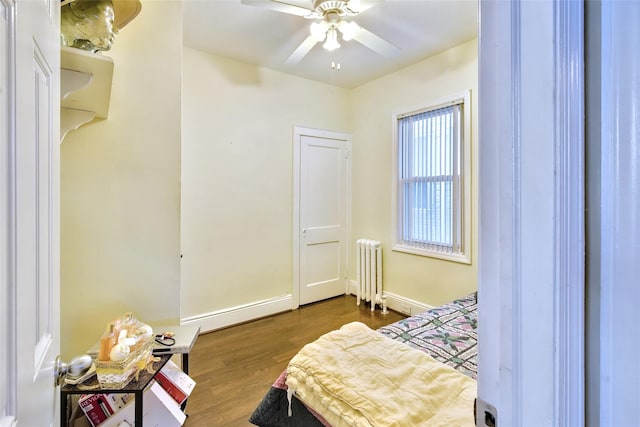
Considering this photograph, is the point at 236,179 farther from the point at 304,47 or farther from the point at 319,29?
the point at 319,29

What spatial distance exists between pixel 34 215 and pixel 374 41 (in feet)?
7.27

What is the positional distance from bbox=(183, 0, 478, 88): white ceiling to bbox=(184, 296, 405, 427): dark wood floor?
256cm

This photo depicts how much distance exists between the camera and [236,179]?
123 inches

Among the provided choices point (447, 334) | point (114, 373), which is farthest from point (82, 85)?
point (447, 334)

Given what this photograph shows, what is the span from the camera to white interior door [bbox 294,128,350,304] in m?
3.60

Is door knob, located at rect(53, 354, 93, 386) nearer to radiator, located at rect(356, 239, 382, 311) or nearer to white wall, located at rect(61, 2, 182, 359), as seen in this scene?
white wall, located at rect(61, 2, 182, 359)

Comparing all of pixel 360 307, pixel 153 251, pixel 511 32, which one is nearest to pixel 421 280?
pixel 360 307

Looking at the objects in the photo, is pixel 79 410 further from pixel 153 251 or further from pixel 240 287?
pixel 240 287

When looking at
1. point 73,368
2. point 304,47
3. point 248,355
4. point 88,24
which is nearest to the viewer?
point 73,368

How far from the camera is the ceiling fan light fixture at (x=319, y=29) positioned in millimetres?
1995

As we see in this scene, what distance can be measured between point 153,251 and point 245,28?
194cm

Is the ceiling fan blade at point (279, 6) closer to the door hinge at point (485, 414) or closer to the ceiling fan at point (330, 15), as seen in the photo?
the ceiling fan at point (330, 15)

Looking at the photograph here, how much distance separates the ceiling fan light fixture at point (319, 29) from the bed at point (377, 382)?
1880mm

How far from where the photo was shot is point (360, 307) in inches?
142
